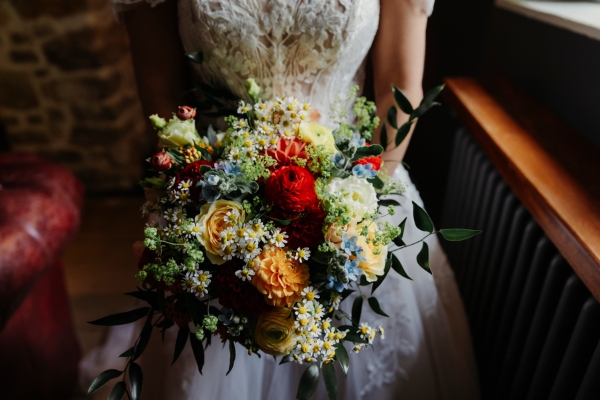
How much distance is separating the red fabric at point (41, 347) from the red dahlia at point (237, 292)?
77cm

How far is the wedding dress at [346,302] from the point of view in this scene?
0.87 meters

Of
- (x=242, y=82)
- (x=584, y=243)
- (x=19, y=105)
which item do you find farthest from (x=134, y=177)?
(x=584, y=243)

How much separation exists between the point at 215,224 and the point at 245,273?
8 cm

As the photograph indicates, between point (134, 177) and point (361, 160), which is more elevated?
point (361, 160)

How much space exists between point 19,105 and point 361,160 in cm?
249

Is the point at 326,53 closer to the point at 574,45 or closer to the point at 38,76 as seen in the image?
the point at 574,45

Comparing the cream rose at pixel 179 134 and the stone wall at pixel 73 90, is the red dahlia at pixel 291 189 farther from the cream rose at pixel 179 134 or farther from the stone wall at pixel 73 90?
the stone wall at pixel 73 90

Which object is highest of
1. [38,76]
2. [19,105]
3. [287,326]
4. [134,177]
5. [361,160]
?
[361,160]

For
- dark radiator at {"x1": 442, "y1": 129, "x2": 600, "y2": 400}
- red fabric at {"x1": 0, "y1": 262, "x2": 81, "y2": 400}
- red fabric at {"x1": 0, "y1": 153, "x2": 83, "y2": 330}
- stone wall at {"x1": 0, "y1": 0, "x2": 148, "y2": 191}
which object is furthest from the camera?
stone wall at {"x1": 0, "y1": 0, "x2": 148, "y2": 191}

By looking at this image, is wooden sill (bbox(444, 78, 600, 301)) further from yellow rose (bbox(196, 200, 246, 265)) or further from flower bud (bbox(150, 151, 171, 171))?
flower bud (bbox(150, 151, 171, 171))

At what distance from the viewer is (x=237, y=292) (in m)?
0.63

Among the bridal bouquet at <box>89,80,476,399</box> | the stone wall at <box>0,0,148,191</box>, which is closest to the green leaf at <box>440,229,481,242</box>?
the bridal bouquet at <box>89,80,476,399</box>

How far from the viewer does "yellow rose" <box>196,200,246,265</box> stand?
23.9 inches

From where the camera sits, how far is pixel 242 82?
947 millimetres
